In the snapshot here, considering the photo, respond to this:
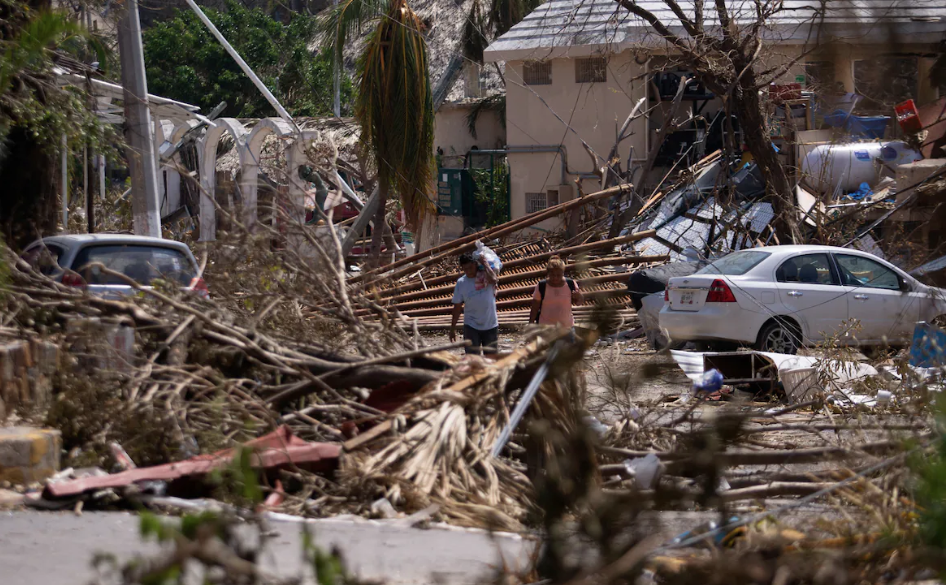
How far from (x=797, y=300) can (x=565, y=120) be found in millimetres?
12844

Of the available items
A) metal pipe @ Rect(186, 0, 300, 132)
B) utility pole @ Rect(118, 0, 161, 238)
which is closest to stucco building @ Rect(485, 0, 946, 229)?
metal pipe @ Rect(186, 0, 300, 132)

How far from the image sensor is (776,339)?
11508 millimetres

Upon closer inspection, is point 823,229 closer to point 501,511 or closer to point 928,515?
point 501,511

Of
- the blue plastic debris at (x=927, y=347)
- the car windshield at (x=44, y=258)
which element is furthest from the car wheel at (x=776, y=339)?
the car windshield at (x=44, y=258)

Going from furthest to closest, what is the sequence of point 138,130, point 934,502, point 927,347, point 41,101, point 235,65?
point 235,65
point 138,130
point 41,101
point 927,347
point 934,502

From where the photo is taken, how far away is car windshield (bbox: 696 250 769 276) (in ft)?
39.2

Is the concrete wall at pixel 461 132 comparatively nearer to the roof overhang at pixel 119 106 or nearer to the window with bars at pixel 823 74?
the roof overhang at pixel 119 106

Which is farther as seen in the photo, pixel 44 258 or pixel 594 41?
pixel 594 41

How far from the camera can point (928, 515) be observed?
3279 millimetres

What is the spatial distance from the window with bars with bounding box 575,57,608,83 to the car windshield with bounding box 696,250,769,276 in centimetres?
1096

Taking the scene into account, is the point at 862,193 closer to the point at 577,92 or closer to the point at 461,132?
the point at 577,92

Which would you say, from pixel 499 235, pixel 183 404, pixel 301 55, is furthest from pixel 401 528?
pixel 301 55

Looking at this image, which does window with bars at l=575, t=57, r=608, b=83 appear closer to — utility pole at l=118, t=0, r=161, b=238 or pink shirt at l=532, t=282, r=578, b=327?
utility pole at l=118, t=0, r=161, b=238

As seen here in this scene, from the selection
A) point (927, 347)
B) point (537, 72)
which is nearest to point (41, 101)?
point (927, 347)
